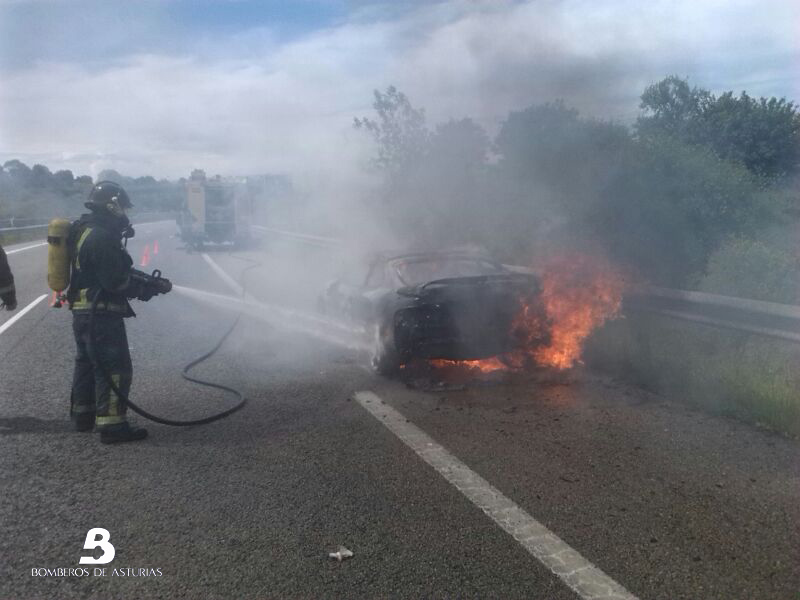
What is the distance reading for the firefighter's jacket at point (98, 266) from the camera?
16.0 feet

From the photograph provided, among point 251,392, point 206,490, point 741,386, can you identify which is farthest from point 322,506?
point 741,386

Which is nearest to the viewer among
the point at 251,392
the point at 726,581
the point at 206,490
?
the point at 726,581

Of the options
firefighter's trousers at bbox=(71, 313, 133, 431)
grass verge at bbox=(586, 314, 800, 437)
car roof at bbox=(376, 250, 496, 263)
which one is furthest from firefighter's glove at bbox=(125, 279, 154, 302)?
grass verge at bbox=(586, 314, 800, 437)

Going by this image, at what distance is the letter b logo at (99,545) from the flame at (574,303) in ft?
14.4

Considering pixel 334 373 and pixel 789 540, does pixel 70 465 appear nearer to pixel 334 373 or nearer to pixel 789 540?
pixel 334 373

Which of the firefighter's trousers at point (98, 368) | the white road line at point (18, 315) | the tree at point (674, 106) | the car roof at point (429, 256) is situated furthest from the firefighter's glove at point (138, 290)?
the tree at point (674, 106)

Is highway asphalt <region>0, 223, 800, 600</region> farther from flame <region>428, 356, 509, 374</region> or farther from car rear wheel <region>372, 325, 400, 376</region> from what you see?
flame <region>428, 356, 509, 374</region>

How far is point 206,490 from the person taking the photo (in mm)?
3834

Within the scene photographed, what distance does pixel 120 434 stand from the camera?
4727 millimetres

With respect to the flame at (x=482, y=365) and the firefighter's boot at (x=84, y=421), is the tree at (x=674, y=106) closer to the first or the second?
the flame at (x=482, y=365)

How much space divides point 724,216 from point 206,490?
9.31 metres

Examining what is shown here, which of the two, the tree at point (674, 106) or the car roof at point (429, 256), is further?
the tree at point (674, 106)

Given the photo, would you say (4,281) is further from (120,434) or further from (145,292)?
(120,434)

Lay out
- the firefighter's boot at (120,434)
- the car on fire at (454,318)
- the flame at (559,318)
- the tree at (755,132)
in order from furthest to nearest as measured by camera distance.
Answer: the tree at (755,132) < the flame at (559,318) < the car on fire at (454,318) < the firefighter's boot at (120,434)
